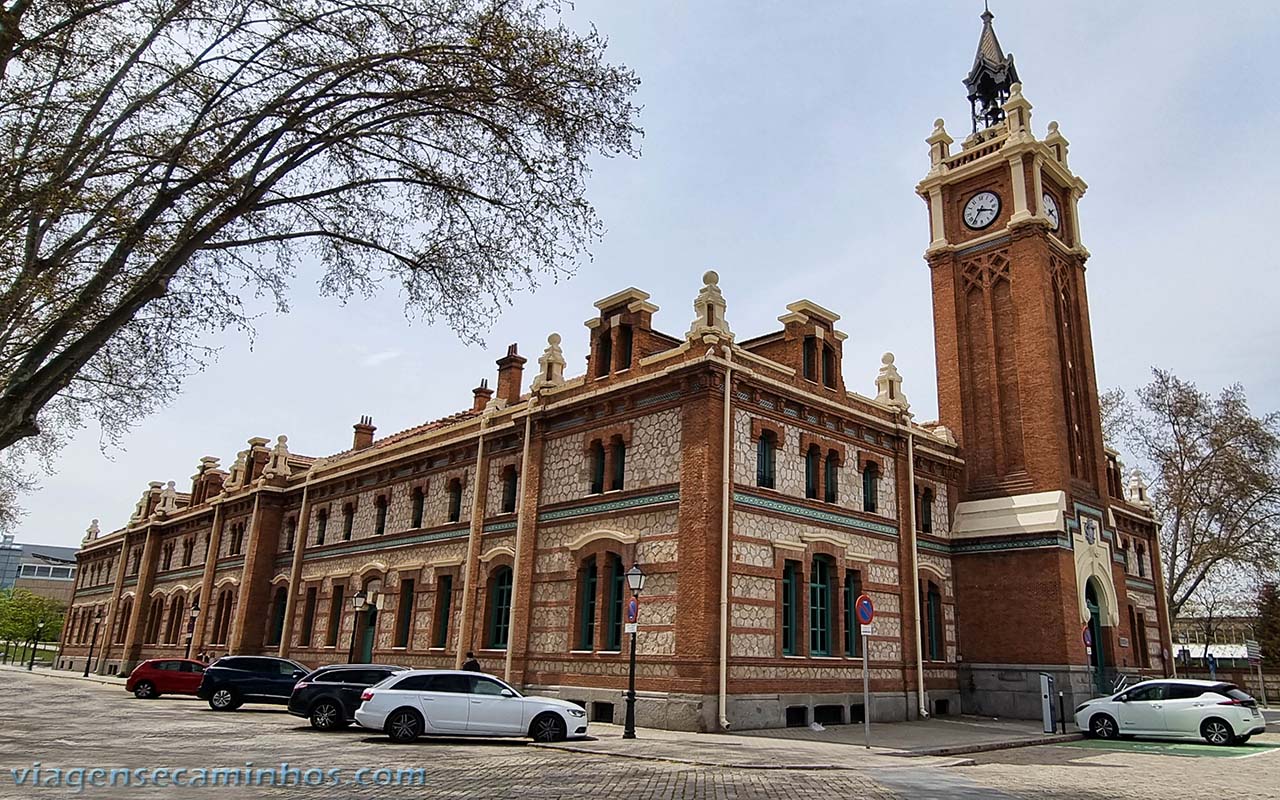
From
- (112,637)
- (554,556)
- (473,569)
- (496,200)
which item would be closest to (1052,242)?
(554,556)

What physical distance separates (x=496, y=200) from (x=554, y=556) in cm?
1401

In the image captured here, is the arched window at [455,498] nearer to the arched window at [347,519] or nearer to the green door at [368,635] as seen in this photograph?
the green door at [368,635]

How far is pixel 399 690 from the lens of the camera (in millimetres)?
16781

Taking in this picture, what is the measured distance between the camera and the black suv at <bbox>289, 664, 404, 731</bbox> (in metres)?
18.9

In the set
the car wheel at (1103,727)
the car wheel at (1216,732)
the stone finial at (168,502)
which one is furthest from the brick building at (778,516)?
the stone finial at (168,502)

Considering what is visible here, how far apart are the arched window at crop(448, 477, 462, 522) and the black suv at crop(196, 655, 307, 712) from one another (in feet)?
20.8

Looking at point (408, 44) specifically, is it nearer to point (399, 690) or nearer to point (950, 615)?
point (399, 690)

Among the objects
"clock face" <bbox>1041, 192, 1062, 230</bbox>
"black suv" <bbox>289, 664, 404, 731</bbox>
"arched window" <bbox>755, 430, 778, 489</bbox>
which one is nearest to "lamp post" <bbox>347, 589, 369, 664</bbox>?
"black suv" <bbox>289, 664, 404, 731</bbox>

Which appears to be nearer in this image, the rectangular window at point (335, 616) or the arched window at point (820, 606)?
the arched window at point (820, 606)

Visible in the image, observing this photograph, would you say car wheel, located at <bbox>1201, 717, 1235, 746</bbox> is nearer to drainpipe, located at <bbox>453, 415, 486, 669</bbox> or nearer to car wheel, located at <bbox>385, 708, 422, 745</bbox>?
drainpipe, located at <bbox>453, 415, 486, 669</bbox>

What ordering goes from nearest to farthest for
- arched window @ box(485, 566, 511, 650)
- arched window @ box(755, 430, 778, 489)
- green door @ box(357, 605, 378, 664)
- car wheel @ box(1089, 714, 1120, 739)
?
car wheel @ box(1089, 714, 1120, 739) → arched window @ box(755, 430, 778, 489) → arched window @ box(485, 566, 511, 650) → green door @ box(357, 605, 378, 664)

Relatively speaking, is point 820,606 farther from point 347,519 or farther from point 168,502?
point 168,502

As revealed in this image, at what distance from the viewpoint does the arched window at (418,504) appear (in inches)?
1184

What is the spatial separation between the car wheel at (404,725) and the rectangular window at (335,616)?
1678cm
